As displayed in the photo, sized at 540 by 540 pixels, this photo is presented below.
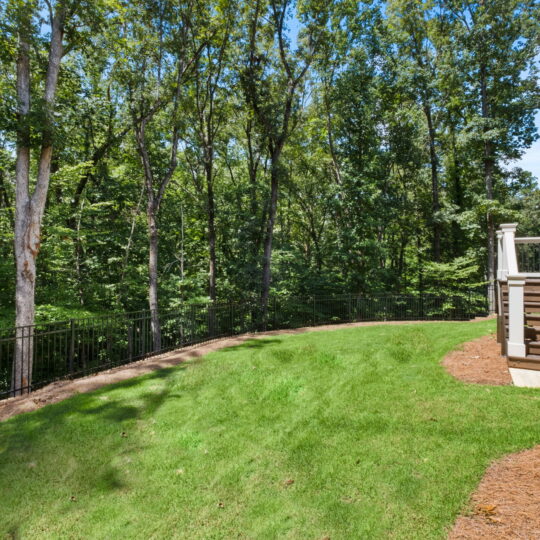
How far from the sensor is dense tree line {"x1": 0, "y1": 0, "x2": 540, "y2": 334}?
44.6 ft

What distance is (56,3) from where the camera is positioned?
33.1 ft

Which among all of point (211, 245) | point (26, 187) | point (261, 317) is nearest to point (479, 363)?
point (261, 317)

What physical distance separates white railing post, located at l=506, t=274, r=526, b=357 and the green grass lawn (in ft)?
3.57

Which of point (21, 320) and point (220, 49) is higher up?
point (220, 49)

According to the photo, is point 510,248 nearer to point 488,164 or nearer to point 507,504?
point 507,504

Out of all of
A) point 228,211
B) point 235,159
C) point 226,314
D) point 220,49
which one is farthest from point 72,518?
point 235,159

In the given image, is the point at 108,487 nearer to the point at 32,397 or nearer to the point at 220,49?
the point at 32,397

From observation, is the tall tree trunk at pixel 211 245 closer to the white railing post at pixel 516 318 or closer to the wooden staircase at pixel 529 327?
the wooden staircase at pixel 529 327

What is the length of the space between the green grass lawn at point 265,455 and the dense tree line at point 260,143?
8.35 m

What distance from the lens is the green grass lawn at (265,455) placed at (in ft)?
11.2

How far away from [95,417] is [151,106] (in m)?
12.7

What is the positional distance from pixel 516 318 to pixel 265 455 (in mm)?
4965

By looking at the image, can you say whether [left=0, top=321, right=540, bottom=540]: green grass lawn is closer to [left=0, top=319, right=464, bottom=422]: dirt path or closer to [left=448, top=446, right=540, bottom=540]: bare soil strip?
[left=448, top=446, right=540, bottom=540]: bare soil strip

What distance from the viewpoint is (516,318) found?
5.95 metres
